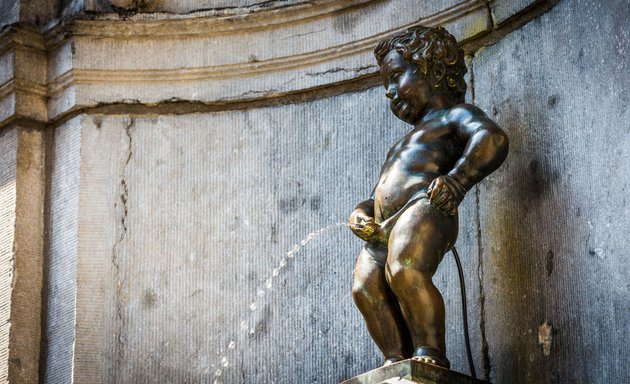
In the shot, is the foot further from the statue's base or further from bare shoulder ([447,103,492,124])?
bare shoulder ([447,103,492,124])

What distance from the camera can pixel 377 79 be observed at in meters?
5.43

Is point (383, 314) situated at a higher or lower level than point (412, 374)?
higher

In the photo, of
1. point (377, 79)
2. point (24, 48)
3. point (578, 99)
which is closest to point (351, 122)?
point (377, 79)

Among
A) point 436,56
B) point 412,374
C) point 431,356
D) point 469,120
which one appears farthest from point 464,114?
point 412,374

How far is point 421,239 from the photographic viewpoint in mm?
4367

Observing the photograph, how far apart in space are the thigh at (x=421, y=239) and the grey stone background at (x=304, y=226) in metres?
0.46

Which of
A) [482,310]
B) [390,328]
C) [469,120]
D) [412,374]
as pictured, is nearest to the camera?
[412,374]

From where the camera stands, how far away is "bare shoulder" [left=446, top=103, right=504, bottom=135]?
14.8 ft

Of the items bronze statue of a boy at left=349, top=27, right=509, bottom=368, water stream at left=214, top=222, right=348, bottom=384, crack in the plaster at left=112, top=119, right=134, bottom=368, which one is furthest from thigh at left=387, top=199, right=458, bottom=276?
crack in the plaster at left=112, top=119, right=134, bottom=368

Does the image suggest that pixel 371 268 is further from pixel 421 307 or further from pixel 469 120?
pixel 469 120

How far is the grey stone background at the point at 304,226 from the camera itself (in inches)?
182

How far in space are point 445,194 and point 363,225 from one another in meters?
0.31

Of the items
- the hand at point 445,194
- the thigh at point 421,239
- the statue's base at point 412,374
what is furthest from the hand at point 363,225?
the statue's base at point 412,374

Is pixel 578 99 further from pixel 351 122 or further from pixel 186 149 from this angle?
pixel 186 149
